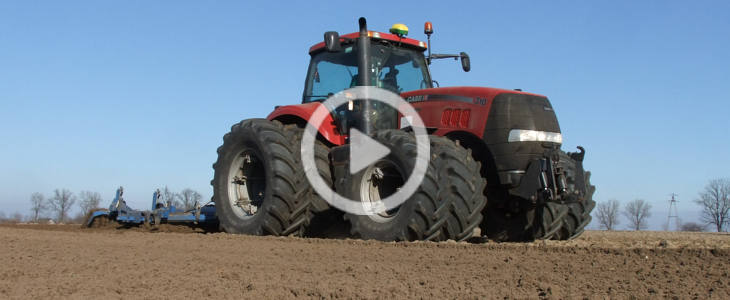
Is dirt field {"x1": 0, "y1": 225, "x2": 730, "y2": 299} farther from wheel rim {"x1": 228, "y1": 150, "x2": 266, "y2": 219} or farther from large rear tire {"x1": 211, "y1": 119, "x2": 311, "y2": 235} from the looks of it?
wheel rim {"x1": 228, "y1": 150, "x2": 266, "y2": 219}

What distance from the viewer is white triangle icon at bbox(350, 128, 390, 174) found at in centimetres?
676

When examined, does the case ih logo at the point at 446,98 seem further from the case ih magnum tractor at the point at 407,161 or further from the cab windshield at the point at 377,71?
the cab windshield at the point at 377,71

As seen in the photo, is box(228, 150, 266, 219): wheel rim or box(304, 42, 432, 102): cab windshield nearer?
box(304, 42, 432, 102): cab windshield

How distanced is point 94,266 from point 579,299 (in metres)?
3.34

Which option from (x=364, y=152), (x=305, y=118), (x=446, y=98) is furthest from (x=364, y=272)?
(x=305, y=118)

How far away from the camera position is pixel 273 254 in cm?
546

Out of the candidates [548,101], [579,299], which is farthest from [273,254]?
[548,101]

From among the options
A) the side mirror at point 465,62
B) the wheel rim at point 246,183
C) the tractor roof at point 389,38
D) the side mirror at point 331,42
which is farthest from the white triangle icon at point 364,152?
the side mirror at point 465,62

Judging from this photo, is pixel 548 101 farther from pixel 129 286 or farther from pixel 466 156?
pixel 129 286

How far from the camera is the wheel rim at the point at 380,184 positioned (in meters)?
6.79

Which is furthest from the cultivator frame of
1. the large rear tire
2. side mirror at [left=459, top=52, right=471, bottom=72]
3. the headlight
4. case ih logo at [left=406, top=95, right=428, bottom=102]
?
the headlight

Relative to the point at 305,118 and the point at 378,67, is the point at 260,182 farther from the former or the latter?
the point at 378,67

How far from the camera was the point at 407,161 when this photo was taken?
6340 mm
